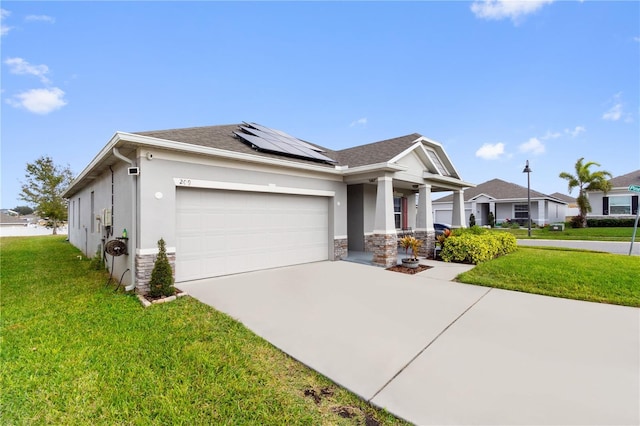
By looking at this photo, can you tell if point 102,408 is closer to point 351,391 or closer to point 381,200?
point 351,391

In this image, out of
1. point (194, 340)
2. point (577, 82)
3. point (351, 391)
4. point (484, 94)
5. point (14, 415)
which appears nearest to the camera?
point (14, 415)

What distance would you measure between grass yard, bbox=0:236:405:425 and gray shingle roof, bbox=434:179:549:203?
2738 centimetres

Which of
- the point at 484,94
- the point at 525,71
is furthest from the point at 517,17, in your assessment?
the point at 484,94

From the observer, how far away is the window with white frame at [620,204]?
901 inches

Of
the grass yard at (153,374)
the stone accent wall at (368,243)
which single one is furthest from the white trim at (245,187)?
the stone accent wall at (368,243)

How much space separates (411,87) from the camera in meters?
14.1

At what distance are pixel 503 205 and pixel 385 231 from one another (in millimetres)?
25056

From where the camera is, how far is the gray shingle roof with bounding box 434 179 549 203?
1033 inches

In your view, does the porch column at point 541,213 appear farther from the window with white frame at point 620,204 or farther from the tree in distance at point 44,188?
the tree in distance at point 44,188

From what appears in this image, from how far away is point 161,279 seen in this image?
18.5ft

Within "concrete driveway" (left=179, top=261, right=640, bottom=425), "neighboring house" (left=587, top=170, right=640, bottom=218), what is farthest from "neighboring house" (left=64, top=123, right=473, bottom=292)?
"neighboring house" (left=587, top=170, right=640, bottom=218)

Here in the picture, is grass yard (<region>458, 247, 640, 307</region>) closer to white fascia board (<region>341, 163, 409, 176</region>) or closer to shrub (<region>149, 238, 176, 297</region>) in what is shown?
white fascia board (<region>341, 163, 409, 176</region>)

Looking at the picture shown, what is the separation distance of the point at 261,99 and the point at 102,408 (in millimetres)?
14679

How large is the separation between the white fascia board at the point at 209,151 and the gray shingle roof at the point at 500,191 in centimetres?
2297
